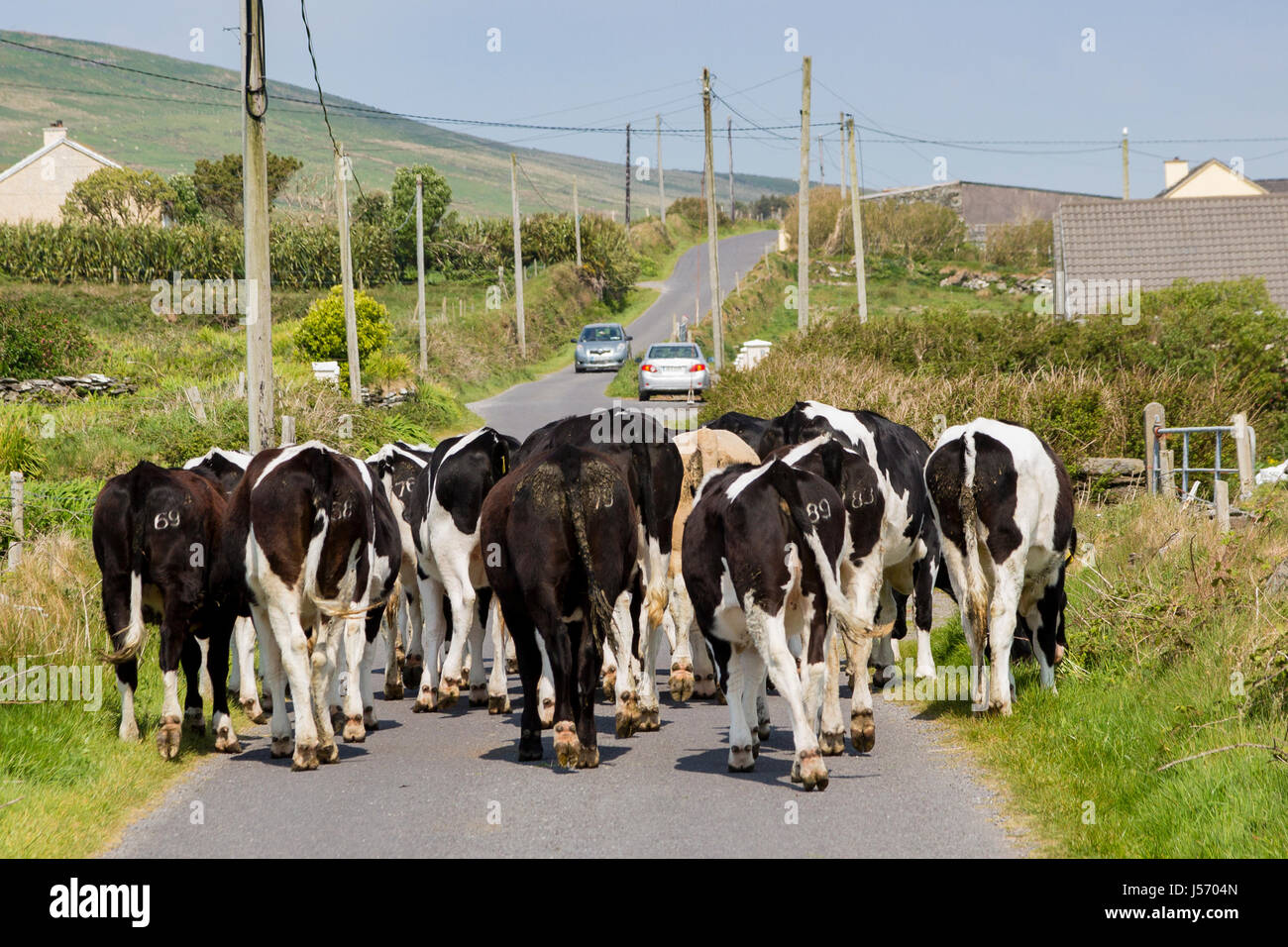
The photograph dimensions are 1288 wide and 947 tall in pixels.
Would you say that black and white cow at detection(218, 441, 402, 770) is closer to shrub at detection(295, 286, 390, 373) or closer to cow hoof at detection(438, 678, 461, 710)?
cow hoof at detection(438, 678, 461, 710)

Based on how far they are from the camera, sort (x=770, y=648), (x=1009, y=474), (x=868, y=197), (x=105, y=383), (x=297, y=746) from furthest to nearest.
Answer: (x=868, y=197) → (x=105, y=383) → (x=1009, y=474) → (x=297, y=746) → (x=770, y=648)

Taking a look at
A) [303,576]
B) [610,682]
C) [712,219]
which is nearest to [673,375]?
[712,219]

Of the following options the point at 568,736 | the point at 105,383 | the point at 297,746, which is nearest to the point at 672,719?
the point at 568,736

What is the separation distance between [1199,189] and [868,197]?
2294 cm

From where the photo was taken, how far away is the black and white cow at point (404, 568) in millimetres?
12992

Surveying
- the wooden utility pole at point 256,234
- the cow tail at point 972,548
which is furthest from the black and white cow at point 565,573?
the wooden utility pole at point 256,234

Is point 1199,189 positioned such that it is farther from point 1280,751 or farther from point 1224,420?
point 1280,751

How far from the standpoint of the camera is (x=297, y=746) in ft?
31.8

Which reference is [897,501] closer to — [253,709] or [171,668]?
[253,709]

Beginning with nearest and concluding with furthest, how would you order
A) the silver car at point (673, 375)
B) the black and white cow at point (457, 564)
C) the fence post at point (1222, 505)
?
the black and white cow at point (457, 564) → the fence post at point (1222, 505) → the silver car at point (673, 375)

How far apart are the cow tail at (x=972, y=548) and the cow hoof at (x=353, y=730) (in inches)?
184

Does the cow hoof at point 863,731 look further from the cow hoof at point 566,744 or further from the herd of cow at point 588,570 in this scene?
the cow hoof at point 566,744

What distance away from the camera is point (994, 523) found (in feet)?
35.4

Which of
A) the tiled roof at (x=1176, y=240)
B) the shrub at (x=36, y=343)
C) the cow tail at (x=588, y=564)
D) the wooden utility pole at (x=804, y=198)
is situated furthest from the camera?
the tiled roof at (x=1176, y=240)
